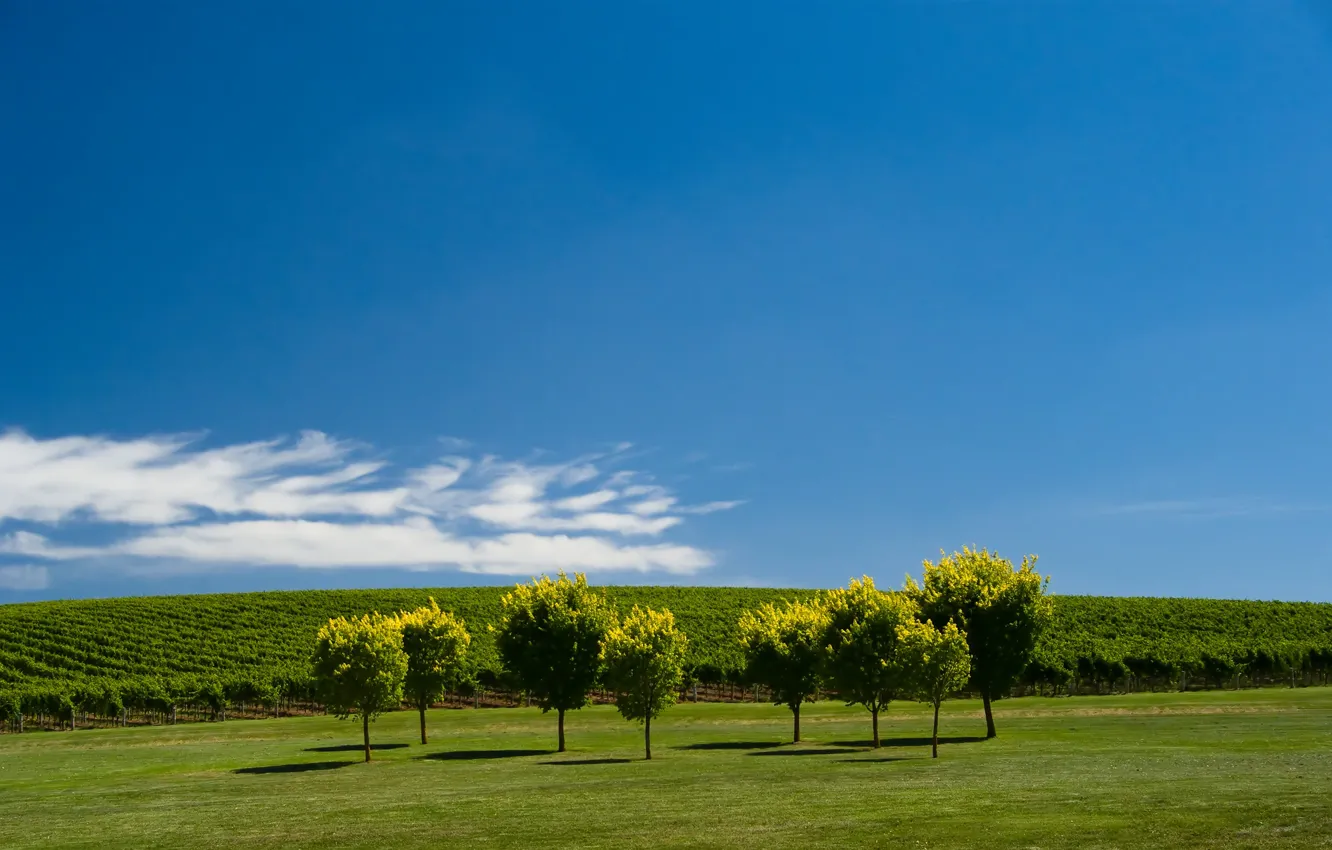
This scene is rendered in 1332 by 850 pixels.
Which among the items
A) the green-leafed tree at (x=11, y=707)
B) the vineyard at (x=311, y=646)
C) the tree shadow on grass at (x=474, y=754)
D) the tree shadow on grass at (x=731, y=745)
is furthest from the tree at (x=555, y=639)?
the green-leafed tree at (x=11, y=707)

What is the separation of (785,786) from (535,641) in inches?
1097

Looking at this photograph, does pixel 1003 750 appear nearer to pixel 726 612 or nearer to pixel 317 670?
pixel 317 670

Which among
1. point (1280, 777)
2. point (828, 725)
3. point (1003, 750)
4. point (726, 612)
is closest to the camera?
point (1280, 777)

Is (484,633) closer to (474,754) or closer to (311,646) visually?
(311,646)

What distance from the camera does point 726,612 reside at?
447 ft

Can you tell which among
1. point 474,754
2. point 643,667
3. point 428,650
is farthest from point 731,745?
point 428,650

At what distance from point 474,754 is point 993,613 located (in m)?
30.0

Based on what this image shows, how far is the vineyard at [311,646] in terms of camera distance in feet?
308

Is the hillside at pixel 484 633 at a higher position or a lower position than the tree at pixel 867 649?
lower

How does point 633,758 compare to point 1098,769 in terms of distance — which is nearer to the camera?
point 1098,769

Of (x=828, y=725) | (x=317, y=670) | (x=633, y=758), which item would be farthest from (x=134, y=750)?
(x=828, y=725)

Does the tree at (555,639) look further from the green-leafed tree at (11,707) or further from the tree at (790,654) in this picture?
the green-leafed tree at (11,707)

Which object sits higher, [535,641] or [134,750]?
[535,641]

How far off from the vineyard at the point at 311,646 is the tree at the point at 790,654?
40.1m
